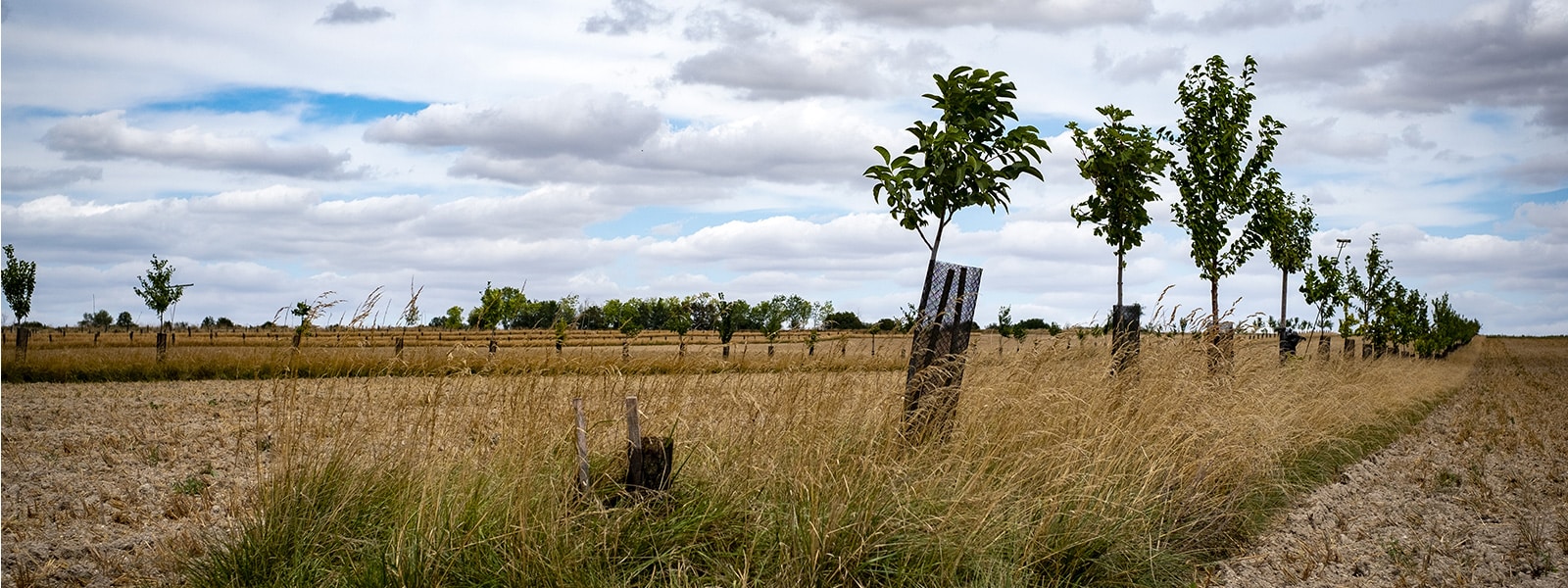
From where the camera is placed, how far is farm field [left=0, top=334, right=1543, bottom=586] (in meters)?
4.15

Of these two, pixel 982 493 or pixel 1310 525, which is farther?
pixel 1310 525

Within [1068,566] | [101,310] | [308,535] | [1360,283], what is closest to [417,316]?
[308,535]

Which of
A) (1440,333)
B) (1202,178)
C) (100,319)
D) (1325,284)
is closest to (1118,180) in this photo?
(1202,178)

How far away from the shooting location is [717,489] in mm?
4586

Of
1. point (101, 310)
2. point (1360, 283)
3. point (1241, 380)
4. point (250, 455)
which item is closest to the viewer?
point (1241, 380)

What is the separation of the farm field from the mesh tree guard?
0.46 ft

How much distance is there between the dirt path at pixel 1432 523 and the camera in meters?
5.36

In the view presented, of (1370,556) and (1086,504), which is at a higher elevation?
(1086,504)

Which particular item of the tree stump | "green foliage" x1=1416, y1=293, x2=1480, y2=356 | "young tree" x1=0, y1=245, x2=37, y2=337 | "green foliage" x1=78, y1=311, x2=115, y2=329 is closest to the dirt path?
the tree stump

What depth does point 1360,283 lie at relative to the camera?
33.2m

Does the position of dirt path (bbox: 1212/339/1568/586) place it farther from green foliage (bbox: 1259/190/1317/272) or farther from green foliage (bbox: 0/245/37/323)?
green foliage (bbox: 0/245/37/323)

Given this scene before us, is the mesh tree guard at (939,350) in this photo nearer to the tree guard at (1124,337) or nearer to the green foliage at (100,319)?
the tree guard at (1124,337)

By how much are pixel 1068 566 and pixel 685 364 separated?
239 centimetres

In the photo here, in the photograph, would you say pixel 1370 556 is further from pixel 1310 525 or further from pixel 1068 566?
pixel 1068 566
